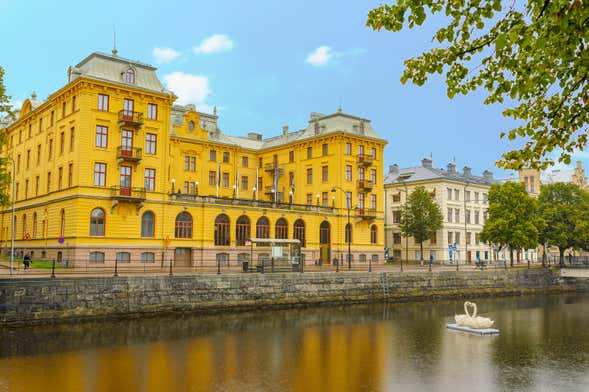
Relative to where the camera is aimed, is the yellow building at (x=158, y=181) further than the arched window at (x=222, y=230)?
No

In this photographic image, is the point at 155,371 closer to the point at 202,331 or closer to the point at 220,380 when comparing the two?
the point at 220,380

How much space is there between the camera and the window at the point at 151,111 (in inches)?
2071

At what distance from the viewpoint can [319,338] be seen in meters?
29.0

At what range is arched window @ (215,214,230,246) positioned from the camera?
182ft

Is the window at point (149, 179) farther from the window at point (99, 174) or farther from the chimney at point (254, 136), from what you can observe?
the chimney at point (254, 136)

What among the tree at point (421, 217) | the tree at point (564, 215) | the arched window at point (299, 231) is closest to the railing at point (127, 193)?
the arched window at point (299, 231)

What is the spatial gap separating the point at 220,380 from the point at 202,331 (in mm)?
11132

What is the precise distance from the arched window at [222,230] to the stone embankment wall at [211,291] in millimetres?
15105

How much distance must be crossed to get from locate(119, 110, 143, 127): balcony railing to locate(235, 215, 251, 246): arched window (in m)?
14.4

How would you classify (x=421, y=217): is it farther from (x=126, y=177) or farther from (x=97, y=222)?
(x=97, y=222)

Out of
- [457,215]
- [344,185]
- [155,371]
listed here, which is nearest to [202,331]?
[155,371]

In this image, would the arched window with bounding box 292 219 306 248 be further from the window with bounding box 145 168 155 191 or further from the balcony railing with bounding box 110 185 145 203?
the balcony railing with bounding box 110 185 145 203

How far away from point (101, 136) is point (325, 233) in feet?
94.9

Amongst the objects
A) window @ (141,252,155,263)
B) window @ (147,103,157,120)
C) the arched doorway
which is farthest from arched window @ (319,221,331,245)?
window @ (147,103,157,120)
